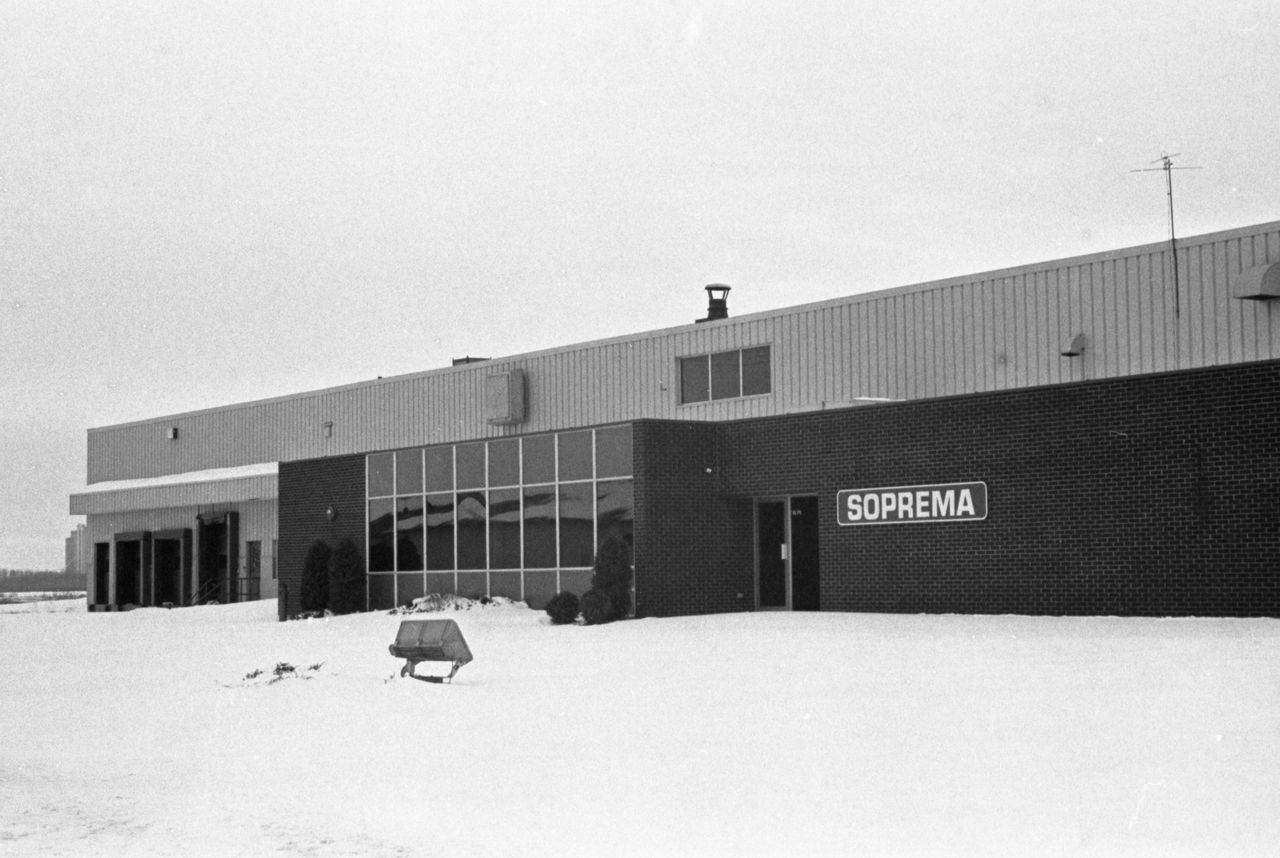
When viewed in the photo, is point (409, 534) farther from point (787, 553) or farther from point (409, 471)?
point (787, 553)

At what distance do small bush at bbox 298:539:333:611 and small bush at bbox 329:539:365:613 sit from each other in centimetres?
62

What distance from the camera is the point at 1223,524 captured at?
68.5ft

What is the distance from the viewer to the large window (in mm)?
29688

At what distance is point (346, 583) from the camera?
3303cm

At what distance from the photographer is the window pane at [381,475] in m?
32.9

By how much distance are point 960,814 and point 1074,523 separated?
571 inches

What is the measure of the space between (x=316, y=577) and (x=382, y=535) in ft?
6.55

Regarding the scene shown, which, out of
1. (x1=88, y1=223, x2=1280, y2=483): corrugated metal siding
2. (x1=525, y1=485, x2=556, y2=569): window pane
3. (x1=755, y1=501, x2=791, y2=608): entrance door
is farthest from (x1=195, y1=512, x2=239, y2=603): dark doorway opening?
(x1=755, y1=501, x2=791, y2=608): entrance door

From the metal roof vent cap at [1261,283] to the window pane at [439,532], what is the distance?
15937 mm

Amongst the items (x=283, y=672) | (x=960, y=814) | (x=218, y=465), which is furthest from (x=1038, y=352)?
(x=218, y=465)

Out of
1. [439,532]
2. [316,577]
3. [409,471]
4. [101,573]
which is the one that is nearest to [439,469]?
[409,471]

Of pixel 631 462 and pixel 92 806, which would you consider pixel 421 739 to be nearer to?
pixel 92 806

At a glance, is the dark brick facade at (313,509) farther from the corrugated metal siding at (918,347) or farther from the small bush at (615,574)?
the small bush at (615,574)

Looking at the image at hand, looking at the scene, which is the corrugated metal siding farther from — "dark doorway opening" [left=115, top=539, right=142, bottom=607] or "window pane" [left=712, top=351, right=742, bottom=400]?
"dark doorway opening" [left=115, top=539, right=142, bottom=607]
